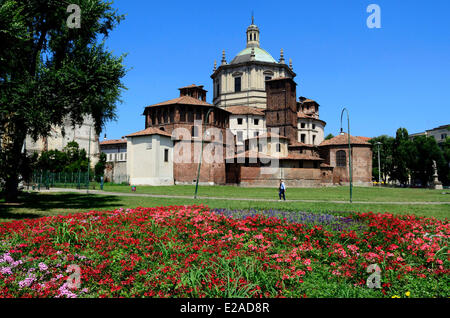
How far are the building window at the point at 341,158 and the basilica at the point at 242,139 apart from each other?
98mm

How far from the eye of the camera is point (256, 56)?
7375cm

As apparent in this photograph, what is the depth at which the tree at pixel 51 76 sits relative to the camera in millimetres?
15148

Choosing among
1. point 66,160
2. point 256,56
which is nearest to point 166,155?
point 66,160

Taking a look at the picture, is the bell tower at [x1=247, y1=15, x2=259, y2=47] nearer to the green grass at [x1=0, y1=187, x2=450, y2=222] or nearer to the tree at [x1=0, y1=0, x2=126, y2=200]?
the tree at [x1=0, y1=0, x2=126, y2=200]

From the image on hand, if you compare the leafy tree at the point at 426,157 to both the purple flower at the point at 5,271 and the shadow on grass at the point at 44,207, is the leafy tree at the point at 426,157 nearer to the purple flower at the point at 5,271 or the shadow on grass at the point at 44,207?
the shadow on grass at the point at 44,207

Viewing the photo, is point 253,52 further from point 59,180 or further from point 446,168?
point 59,180

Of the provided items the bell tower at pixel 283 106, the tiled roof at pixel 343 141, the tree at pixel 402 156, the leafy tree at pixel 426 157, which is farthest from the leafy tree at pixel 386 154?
the bell tower at pixel 283 106

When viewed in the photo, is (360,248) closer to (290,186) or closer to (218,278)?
(218,278)

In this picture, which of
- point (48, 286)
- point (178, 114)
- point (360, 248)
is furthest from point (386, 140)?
point (48, 286)

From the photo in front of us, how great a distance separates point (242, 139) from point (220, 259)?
60.0 m

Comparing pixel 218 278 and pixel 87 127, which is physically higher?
pixel 87 127

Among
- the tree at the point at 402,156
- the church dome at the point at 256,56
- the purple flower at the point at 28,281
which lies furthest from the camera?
the church dome at the point at 256,56
